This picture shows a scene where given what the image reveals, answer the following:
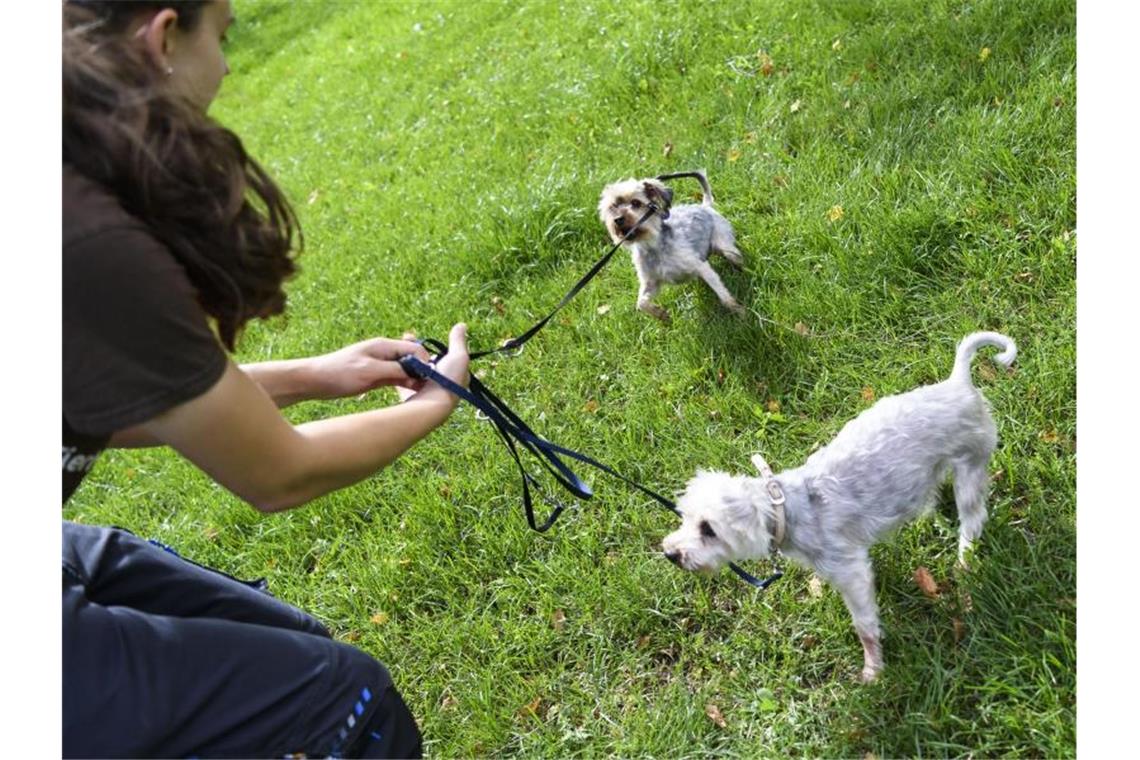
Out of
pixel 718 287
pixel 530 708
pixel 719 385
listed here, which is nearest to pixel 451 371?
pixel 530 708

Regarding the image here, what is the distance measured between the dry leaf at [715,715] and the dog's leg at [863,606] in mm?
520

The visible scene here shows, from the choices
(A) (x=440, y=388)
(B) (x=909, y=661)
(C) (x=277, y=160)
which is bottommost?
(C) (x=277, y=160)

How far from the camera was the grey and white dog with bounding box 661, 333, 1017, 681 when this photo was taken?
128 inches

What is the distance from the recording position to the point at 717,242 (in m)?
5.18

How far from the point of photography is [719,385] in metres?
4.54

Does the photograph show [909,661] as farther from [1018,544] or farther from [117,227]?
[117,227]

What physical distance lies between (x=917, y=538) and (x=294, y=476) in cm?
239

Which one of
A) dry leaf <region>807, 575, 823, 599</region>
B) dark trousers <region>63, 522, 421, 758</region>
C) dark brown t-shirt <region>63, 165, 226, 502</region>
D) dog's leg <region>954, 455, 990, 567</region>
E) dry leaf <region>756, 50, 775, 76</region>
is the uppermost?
dark brown t-shirt <region>63, 165, 226, 502</region>

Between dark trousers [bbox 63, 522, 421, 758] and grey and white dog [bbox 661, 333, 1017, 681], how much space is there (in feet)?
4.26

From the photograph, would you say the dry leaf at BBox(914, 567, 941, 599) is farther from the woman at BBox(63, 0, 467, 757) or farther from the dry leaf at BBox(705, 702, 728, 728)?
the woman at BBox(63, 0, 467, 757)

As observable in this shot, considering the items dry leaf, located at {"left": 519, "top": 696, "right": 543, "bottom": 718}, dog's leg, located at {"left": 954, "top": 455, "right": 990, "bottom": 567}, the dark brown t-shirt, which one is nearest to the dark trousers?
the dark brown t-shirt

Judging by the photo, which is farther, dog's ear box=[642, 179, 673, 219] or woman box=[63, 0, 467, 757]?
dog's ear box=[642, 179, 673, 219]

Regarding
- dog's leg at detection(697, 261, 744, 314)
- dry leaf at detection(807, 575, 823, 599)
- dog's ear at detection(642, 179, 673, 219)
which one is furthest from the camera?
dog's ear at detection(642, 179, 673, 219)
